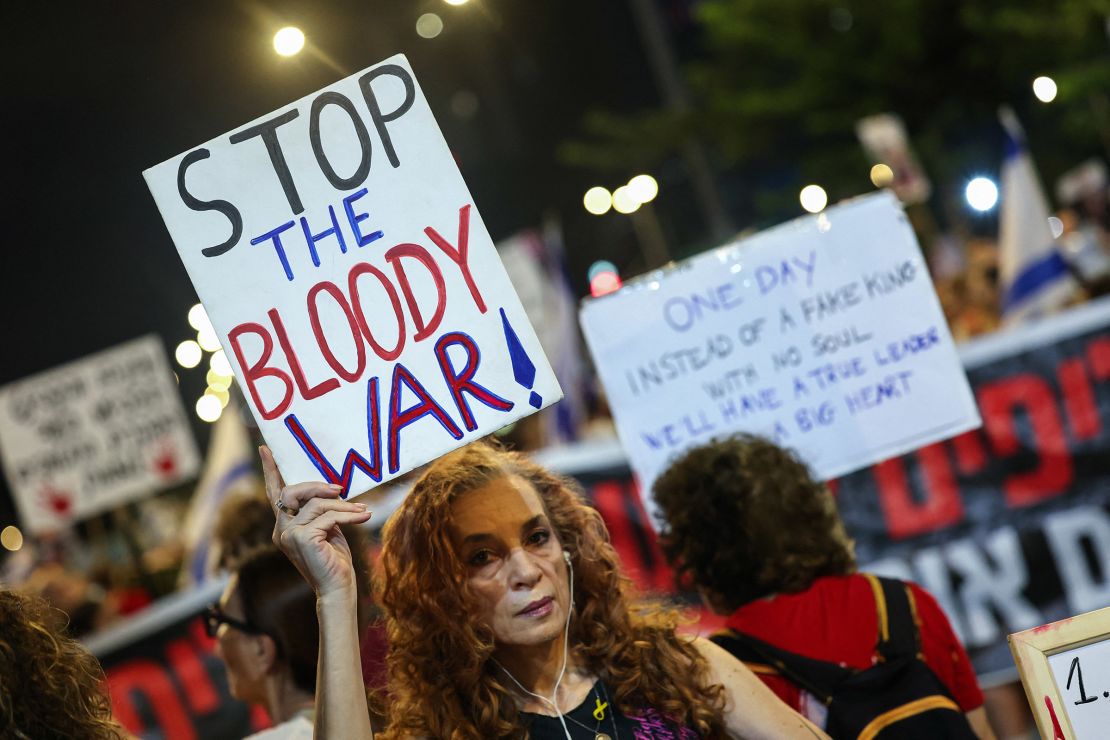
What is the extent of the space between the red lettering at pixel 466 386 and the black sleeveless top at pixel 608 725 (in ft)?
2.16

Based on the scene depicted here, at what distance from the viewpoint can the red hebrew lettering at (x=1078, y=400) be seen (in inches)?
198

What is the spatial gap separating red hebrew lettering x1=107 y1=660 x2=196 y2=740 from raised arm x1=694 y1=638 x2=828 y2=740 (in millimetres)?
3907

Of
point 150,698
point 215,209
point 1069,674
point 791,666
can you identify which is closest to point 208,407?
point 150,698

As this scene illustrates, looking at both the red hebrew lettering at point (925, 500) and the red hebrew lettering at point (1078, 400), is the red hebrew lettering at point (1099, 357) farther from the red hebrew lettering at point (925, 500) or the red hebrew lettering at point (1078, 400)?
the red hebrew lettering at point (925, 500)

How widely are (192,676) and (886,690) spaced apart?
400 cm

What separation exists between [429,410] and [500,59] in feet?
79.5

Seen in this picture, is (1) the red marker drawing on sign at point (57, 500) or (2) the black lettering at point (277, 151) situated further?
(1) the red marker drawing on sign at point (57, 500)

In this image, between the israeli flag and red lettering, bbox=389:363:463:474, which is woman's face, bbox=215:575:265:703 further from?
the israeli flag

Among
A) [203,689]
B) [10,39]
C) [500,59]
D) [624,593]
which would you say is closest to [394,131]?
[624,593]

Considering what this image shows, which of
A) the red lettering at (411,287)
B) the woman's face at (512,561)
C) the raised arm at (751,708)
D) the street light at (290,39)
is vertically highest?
the street light at (290,39)

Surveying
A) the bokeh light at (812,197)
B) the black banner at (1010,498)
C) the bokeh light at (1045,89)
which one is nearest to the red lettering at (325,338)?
the black banner at (1010,498)

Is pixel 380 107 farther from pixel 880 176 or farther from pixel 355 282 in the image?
pixel 880 176

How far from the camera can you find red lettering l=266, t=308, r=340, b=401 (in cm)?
264

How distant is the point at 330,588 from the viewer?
2385 millimetres
